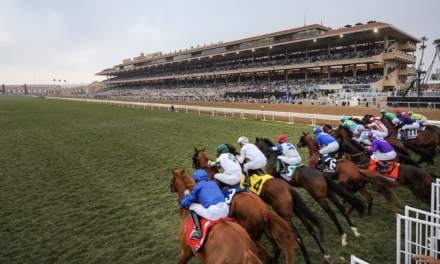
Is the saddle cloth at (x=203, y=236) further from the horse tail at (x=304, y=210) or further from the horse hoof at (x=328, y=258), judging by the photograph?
the horse hoof at (x=328, y=258)

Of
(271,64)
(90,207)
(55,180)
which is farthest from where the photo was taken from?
(271,64)

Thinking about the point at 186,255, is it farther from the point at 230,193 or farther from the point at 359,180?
the point at 359,180

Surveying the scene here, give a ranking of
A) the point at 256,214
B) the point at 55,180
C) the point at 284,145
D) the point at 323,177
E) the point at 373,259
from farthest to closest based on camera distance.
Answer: the point at 55,180 → the point at 284,145 → the point at 323,177 → the point at 373,259 → the point at 256,214

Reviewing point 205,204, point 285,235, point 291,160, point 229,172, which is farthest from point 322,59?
point 205,204

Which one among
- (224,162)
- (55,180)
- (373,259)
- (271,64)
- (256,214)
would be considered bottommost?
(373,259)

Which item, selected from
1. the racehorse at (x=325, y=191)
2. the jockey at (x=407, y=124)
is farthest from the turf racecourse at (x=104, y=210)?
the jockey at (x=407, y=124)

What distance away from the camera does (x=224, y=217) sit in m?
2.96

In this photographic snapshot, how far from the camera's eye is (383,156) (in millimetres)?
5332

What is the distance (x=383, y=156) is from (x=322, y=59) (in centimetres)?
3062

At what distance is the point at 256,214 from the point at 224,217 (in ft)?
1.81

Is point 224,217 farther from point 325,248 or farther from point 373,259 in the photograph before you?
point 373,259

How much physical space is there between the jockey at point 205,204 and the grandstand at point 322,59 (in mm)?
25832

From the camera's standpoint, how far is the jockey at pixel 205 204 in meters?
2.90

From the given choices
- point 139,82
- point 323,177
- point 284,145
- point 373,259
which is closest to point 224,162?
point 284,145
